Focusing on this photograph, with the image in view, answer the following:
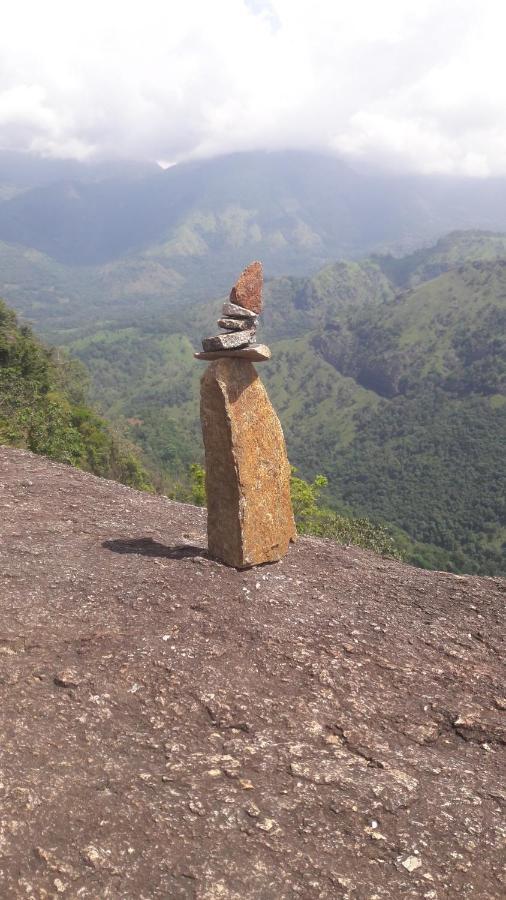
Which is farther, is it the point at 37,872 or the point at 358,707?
the point at 358,707

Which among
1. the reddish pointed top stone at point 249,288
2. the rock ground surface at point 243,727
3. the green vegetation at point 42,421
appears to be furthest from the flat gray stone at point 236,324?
the green vegetation at point 42,421

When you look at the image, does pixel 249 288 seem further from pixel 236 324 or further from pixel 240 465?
pixel 240 465

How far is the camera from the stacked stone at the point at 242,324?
1269 centimetres

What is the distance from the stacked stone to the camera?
41.6 feet

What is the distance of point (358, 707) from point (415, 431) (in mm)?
171775

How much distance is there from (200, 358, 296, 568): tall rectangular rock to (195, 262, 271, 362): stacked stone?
0.99 ft

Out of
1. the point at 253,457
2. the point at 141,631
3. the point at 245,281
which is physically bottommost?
Answer: the point at 141,631

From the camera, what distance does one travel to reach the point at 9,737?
7410 millimetres

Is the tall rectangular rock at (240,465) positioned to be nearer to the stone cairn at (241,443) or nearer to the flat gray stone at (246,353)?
the stone cairn at (241,443)

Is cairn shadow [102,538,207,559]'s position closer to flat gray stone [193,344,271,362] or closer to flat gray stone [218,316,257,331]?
flat gray stone [193,344,271,362]

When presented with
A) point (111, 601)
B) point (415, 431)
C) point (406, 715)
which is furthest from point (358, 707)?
point (415, 431)

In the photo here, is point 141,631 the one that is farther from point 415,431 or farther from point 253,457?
point 415,431

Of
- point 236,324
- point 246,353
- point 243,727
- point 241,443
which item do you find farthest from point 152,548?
point 243,727

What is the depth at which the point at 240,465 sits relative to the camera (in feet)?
41.6
